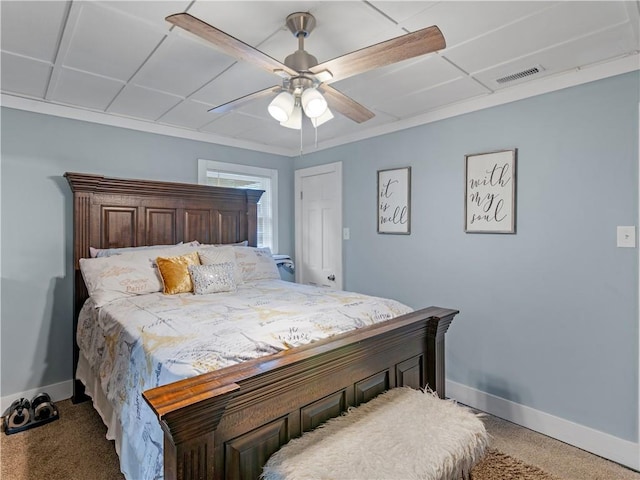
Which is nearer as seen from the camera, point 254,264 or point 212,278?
point 212,278

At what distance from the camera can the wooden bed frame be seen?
1056 mm

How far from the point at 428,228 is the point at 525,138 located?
0.97 metres

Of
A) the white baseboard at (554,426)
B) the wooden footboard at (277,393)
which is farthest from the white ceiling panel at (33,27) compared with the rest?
the white baseboard at (554,426)

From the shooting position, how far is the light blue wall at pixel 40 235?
8.56 ft

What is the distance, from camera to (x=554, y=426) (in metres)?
2.34

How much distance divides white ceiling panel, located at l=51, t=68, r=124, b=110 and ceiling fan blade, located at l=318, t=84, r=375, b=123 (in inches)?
59.2

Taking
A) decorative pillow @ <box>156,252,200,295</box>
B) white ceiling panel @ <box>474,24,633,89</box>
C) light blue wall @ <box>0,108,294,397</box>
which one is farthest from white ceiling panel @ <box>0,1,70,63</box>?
white ceiling panel @ <box>474,24,633,89</box>

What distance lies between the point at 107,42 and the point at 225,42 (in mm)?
919

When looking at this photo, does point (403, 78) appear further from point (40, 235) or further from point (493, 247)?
point (40, 235)

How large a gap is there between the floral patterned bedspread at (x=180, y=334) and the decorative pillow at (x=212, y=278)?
80 mm

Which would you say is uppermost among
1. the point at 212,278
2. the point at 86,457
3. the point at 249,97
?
the point at 249,97

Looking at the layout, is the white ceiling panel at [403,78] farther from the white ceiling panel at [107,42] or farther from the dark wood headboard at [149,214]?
the dark wood headboard at [149,214]

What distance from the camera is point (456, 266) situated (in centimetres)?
287

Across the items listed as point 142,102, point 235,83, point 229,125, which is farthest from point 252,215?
point 235,83
